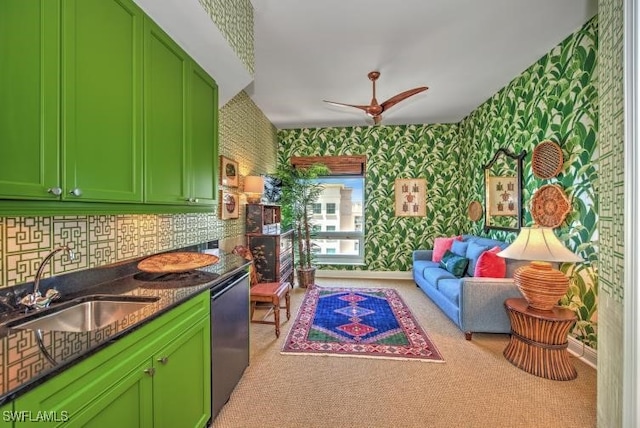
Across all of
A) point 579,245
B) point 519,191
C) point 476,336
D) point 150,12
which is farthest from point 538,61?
point 150,12

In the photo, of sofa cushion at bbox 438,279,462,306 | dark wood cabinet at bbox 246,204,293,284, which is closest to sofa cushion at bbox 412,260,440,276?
Answer: sofa cushion at bbox 438,279,462,306

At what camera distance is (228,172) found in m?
3.32

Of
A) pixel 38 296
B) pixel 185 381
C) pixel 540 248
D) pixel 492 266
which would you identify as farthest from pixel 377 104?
pixel 38 296

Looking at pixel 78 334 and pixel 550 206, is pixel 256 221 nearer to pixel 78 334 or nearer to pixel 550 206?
pixel 78 334

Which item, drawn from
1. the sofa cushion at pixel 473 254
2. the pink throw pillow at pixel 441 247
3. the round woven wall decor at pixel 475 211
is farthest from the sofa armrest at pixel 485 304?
the round woven wall decor at pixel 475 211

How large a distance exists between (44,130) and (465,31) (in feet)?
10.2

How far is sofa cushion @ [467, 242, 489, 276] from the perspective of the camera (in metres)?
3.52

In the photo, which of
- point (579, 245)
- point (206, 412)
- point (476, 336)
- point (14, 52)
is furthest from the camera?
point (476, 336)

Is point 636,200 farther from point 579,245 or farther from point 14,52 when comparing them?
point 14,52

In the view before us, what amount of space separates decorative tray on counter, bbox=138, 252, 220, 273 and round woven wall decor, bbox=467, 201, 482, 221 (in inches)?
160

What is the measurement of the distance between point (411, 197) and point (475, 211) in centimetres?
111

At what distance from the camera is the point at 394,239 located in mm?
5355

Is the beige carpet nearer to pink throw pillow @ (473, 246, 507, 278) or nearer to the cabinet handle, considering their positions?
pink throw pillow @ (473, 246, 507, 278)

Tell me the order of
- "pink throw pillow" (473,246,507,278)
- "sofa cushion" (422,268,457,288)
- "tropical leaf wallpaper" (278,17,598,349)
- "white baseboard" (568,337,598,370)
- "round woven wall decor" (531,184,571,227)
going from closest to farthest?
1. "white baseboard" (568,337,598,370)
2. "tropical leaf wallpaper" (278,17,598,349)
3. "round woven wall decor" (531,184,571,227)
4. "pink throw pillow" (473,246,507,278)
5. "sofa cushion" (422,268,457,288)
